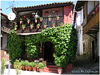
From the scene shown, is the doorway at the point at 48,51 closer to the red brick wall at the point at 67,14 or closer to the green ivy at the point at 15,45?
the green ivy at the point at 15,45

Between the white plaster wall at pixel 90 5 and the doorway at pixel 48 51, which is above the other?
the white plaster wall at pixel 90 5

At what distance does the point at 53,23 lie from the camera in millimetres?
12047

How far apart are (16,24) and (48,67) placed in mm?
5602

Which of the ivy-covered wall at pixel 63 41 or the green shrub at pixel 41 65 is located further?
the green shrub at pixel 41 65

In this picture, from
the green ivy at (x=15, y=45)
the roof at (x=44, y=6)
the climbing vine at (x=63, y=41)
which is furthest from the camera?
the green ivy at (x=15, y=45)

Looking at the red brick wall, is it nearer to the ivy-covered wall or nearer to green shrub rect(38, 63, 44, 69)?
the ivy-covered wall

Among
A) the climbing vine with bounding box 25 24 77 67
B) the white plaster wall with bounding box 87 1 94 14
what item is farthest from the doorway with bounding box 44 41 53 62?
the white plaster wall with bounding box 87 1 94 14

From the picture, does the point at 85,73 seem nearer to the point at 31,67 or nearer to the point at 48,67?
the point at 48,67

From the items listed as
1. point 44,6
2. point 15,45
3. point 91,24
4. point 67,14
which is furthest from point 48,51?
point 91,24

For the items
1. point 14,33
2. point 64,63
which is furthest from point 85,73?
point 14,33

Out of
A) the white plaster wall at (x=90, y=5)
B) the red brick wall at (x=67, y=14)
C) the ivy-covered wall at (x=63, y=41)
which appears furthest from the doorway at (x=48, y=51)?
the white plaster wall at (x=90, y=5)

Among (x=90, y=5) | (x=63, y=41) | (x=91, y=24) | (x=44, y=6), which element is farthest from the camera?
(x=44, y=6)

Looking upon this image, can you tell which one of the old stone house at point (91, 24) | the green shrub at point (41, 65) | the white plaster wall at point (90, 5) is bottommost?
the green shrub at point (41, 65)

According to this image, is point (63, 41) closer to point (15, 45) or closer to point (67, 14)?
point (67, 14)
